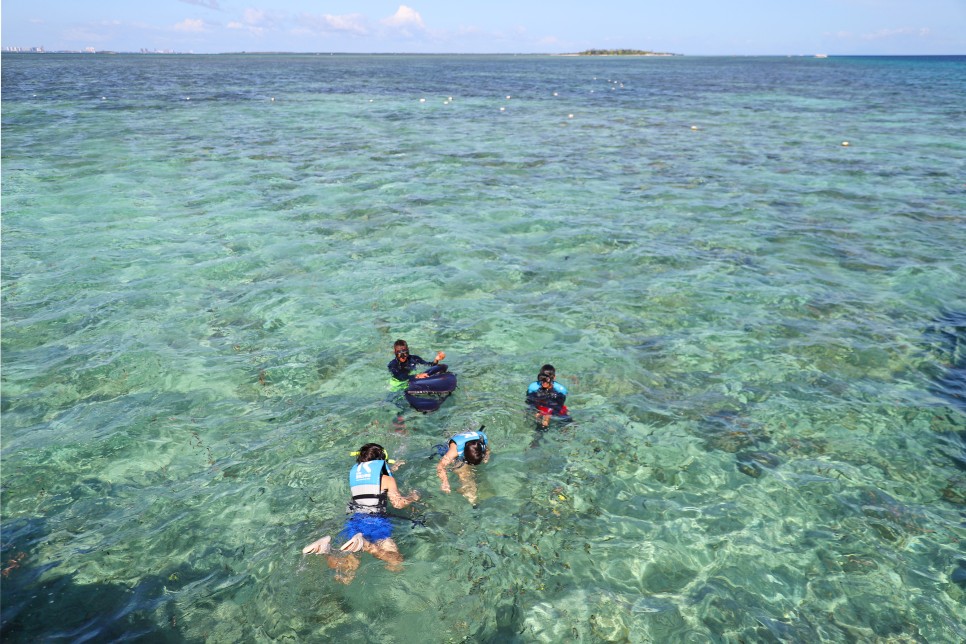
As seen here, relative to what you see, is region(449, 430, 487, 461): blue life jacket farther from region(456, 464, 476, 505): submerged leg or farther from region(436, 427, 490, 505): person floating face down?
region(456, 464, 476, 505): submerged leg

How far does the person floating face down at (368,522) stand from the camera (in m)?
7.92

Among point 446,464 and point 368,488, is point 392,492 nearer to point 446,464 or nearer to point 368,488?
point 368,488

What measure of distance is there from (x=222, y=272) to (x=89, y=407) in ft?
21.8

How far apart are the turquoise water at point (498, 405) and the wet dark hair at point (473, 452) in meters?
0.58

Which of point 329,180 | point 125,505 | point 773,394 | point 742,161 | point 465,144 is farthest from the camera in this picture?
point 465,144

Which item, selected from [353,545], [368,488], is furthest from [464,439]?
[353,545]

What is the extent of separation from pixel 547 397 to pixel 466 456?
2109mm

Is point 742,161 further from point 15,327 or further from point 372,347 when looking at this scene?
point 15,327

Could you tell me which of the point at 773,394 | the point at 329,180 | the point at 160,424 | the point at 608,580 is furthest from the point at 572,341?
the point at 329,180

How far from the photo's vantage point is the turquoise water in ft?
24.9

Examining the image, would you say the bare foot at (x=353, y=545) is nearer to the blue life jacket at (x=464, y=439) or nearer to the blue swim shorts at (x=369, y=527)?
the blue swim shorts at (x=369, y=527)

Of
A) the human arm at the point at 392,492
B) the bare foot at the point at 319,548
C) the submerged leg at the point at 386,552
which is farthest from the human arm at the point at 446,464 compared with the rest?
the bare foot at the point at 319,548

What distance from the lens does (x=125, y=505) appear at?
8992 millimetres

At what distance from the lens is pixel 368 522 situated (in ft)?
26.9
